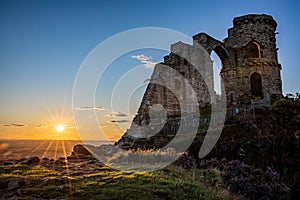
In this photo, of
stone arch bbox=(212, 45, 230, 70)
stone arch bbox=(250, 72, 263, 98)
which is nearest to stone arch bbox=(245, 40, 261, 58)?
stone arch bbox=(250, 72, 263, 98)

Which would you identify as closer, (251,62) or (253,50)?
(251,62)

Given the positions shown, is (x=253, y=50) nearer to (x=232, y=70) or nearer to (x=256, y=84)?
(x=232, y=70)

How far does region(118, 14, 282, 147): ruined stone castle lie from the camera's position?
20.5m

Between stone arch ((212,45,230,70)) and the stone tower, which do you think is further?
the stone tower

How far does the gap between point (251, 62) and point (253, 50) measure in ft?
5.85

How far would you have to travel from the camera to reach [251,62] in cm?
2569

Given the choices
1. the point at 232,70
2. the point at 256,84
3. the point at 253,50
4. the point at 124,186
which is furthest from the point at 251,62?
the point at 124,186

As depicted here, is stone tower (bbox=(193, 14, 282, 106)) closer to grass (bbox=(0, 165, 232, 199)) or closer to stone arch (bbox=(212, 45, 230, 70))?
stone arch (bbox=(212, 45, 230, 70))

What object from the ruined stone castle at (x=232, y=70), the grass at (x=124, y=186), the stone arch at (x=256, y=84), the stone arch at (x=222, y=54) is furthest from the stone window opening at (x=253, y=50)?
the grass at (x=124, y=186)

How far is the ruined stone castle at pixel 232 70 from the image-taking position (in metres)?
20.5

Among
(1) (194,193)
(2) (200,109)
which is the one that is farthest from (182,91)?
(1) (194,193)

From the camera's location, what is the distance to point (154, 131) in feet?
54.0

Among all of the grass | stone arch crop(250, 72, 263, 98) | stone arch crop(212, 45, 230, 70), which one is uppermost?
stone arch crop(212, 45, 230, 70)

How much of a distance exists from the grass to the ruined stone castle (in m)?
11.5
